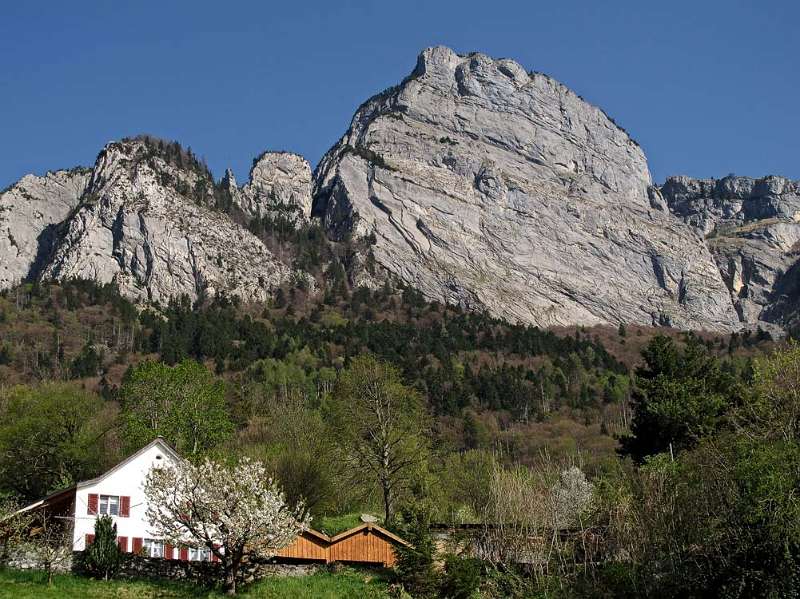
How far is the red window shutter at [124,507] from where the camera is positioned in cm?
4653

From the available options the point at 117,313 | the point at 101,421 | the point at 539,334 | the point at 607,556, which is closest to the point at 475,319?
the point at 539,334

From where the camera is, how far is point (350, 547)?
4234 centimetres

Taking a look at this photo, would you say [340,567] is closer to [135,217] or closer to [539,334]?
[539,334]

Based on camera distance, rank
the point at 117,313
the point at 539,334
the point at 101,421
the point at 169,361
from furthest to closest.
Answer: the point at 539,334, the point at 117,313, the point at 169,361, the point at 101,421

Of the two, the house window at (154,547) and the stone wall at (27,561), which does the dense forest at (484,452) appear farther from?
the stone wall at (27,561)

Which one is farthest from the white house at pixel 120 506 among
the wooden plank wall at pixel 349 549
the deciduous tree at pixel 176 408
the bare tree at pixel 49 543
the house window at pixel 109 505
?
the deciduous tree at pixel 176 408

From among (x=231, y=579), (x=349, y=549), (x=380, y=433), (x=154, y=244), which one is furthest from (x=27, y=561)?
(x=154, y=244)

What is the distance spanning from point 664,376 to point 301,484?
22485 mm

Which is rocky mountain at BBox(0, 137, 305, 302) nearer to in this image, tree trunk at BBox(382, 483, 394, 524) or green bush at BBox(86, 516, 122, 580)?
tree trunk at BBox(382, 483, 394, 524)

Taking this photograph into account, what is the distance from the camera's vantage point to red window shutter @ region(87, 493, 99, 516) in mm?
45656

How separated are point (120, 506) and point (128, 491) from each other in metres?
0.83

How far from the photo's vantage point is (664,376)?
55.4m

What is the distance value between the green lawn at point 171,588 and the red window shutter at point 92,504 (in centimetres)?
894

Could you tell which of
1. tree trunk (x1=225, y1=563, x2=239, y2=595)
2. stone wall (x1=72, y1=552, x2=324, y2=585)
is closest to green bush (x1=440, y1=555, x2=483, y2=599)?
stone wall (x1=72, y1=552, x2=324, y2=585)
